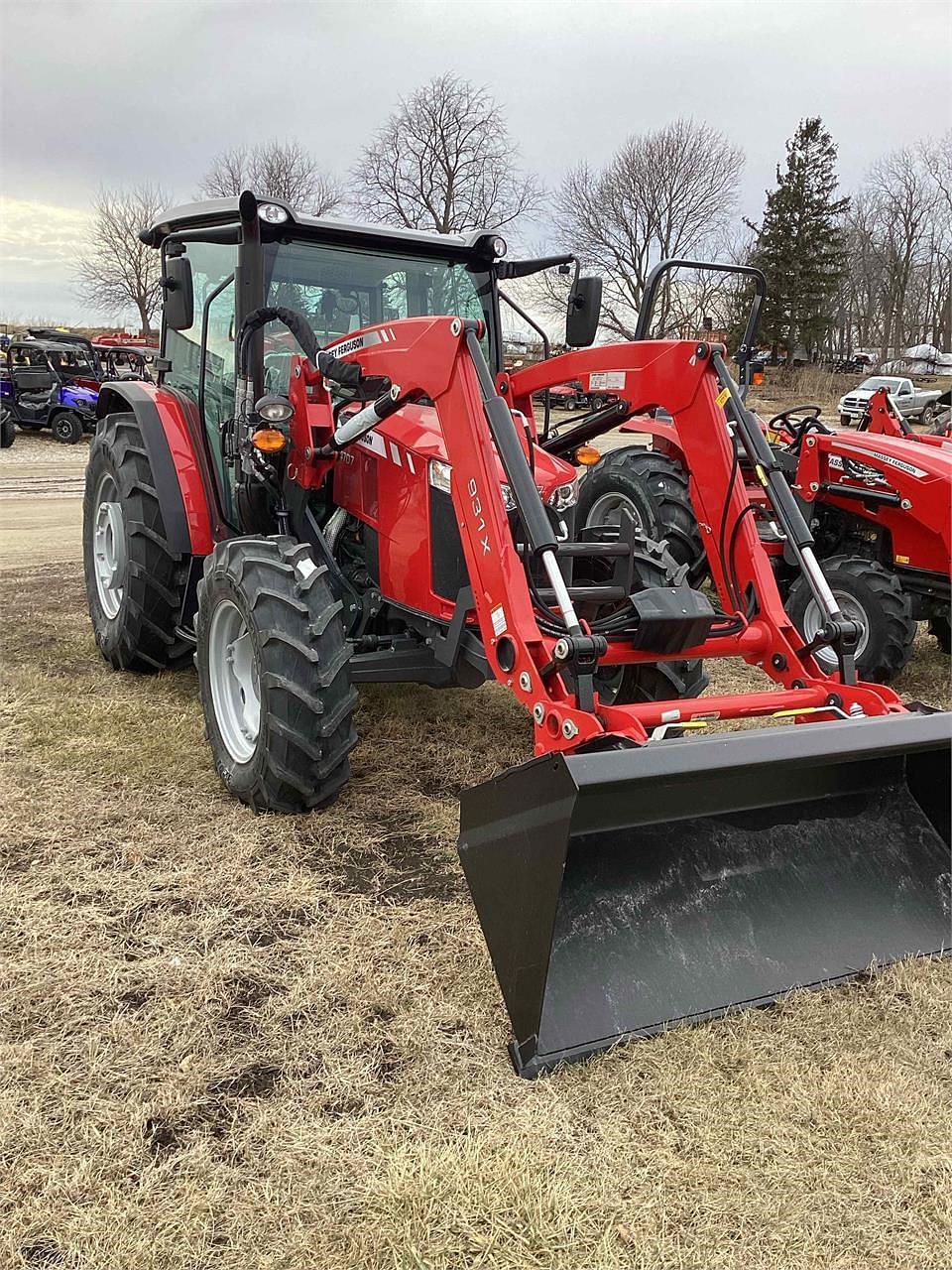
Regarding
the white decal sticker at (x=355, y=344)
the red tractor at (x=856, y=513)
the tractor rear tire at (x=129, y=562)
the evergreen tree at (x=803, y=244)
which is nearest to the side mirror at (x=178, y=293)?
the white decal sticker at (x=355, y=344)

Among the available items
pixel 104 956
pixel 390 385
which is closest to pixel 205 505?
pixel 390 385

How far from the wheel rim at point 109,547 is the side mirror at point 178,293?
123cm

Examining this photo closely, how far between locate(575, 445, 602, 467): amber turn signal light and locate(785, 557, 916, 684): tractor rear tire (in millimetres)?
1695

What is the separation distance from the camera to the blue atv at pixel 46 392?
19578 mm

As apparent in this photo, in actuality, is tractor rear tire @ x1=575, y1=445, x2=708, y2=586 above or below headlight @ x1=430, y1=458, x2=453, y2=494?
below

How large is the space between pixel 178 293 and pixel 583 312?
5.66ft

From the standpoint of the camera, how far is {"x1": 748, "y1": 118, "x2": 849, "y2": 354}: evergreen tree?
39.7 m

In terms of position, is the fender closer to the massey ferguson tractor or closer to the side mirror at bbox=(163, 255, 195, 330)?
the massey ferguson tractor

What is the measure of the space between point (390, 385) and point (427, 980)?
2074 mm

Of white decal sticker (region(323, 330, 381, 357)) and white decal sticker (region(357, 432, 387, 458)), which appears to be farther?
white decal sticker (region(357, 432, 387, 458))

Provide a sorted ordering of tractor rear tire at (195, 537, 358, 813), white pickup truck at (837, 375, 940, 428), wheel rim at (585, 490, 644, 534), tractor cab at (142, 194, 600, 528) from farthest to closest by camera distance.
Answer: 1. white pickup truck at (837, 375, 940, 428)
2. wheel rim at (585, 490, 644, 534)
3. tractor cab at (142, 194, 600, 528)
4. tractor rear tire at (195, 537, 358, 813)

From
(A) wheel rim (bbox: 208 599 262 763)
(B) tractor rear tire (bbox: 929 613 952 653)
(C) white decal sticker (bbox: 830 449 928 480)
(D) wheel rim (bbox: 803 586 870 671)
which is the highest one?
(C) white decal sticker (bbox: 830 449 928 480)

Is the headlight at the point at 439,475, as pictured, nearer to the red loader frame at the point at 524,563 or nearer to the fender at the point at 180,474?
the red loader frame at the point at 524,563

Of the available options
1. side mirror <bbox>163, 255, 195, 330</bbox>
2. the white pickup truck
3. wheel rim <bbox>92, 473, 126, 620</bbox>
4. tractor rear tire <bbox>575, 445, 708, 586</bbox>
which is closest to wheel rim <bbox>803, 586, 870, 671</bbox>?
tractor rear tire <bbox>575, 445, 708, 586</bbox>
